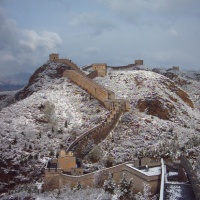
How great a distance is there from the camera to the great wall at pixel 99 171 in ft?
107

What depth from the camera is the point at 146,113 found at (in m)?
56.0

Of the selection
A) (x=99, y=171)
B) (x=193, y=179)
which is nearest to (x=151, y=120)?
(x=99, y=171)

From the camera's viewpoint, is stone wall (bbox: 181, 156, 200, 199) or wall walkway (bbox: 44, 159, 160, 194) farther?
wall walkway (bbox: 44, 159, 160, 194)

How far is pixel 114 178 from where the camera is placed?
3456 centimetres

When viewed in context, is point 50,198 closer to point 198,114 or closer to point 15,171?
point 15,171

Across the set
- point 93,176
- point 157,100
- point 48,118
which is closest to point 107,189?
point 93,176

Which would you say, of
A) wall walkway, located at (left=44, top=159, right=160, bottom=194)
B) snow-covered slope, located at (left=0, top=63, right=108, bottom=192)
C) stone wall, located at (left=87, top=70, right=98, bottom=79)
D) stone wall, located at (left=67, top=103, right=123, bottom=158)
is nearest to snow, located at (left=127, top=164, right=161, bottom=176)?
wall walkway, located at (left=44, top=159, right=160, bottom=194)

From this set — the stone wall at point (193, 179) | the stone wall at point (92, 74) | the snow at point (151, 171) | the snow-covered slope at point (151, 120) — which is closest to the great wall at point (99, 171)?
the snow at point (151, 171)

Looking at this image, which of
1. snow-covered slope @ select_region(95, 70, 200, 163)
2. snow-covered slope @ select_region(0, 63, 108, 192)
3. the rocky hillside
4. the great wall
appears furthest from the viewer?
snow-covered slope @ select_region(95, 70, 200, 163)

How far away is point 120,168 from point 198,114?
103 feet

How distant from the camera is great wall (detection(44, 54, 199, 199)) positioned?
32.6 meters

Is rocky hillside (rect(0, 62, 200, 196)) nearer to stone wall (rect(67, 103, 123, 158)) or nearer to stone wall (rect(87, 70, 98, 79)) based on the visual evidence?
stone wall (rect(67, 103, 123, 158))

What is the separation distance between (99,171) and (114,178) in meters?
1.55

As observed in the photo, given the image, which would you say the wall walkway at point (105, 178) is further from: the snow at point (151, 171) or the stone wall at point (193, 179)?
the stone wall at point (193, 179)
